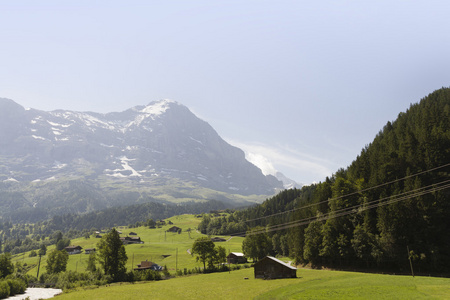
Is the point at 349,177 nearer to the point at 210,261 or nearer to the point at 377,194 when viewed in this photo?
the point at 377,194

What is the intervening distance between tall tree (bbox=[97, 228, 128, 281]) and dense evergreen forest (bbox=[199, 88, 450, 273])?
6314cm

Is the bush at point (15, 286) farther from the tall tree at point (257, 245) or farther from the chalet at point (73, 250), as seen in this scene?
the chalet at point (73, 250)

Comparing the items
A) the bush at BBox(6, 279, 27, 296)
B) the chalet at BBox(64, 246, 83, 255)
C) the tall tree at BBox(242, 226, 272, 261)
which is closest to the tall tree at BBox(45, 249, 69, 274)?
the bush at BBox(6, 279, 27, 296)

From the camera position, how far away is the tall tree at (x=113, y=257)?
94.2 meters

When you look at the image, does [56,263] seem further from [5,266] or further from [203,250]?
[203,250]

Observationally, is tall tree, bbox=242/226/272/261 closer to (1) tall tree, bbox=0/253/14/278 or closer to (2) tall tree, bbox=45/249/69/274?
(2) tall tree, bbox=45/249/69/274

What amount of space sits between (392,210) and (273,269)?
35026mm

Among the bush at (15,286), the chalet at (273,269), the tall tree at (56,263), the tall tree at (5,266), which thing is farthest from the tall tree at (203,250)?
the tall tree at (5,266)

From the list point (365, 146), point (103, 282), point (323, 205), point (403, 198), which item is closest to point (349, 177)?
point (323, 205)

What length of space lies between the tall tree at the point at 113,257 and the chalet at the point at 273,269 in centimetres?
4742

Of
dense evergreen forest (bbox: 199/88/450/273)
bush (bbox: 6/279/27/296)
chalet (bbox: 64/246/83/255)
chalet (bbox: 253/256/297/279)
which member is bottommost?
bush (bbox: 6/279/27/296)

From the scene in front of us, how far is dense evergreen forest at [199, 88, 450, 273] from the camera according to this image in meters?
66.8

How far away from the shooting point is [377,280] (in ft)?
173

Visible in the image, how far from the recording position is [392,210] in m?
71.2
